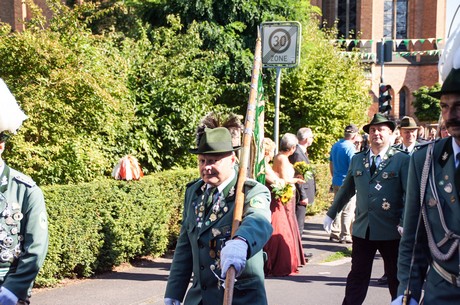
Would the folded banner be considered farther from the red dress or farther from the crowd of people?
the crowd of people

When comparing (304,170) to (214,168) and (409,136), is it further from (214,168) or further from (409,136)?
(214,168)

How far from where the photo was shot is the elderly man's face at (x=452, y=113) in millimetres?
3734

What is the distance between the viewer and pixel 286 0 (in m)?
20.4

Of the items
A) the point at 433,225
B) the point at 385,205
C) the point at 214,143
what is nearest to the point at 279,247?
the point at 385,205

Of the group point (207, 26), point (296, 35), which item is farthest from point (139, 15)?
point (296, 35)

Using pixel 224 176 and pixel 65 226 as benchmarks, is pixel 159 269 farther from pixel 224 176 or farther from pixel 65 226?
pixel 224 176

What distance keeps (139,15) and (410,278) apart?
16796 mm

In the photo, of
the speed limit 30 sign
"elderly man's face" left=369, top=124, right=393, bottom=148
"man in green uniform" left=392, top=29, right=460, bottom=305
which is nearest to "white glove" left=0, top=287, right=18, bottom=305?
"man in green uniform" left=392, top=29, right=460, bottom=305

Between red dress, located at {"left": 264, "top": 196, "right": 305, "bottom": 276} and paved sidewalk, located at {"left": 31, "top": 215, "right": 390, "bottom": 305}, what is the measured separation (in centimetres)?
13

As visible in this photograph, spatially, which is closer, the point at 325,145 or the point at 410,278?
the point at 410,278

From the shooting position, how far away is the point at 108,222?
387 inches

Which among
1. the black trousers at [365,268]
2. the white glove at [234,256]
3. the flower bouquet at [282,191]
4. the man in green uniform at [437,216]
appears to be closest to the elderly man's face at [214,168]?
the white glove at [234,256]

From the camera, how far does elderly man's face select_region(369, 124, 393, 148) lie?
764 centimetres

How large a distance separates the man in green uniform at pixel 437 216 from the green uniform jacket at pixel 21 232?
205 centimetres
